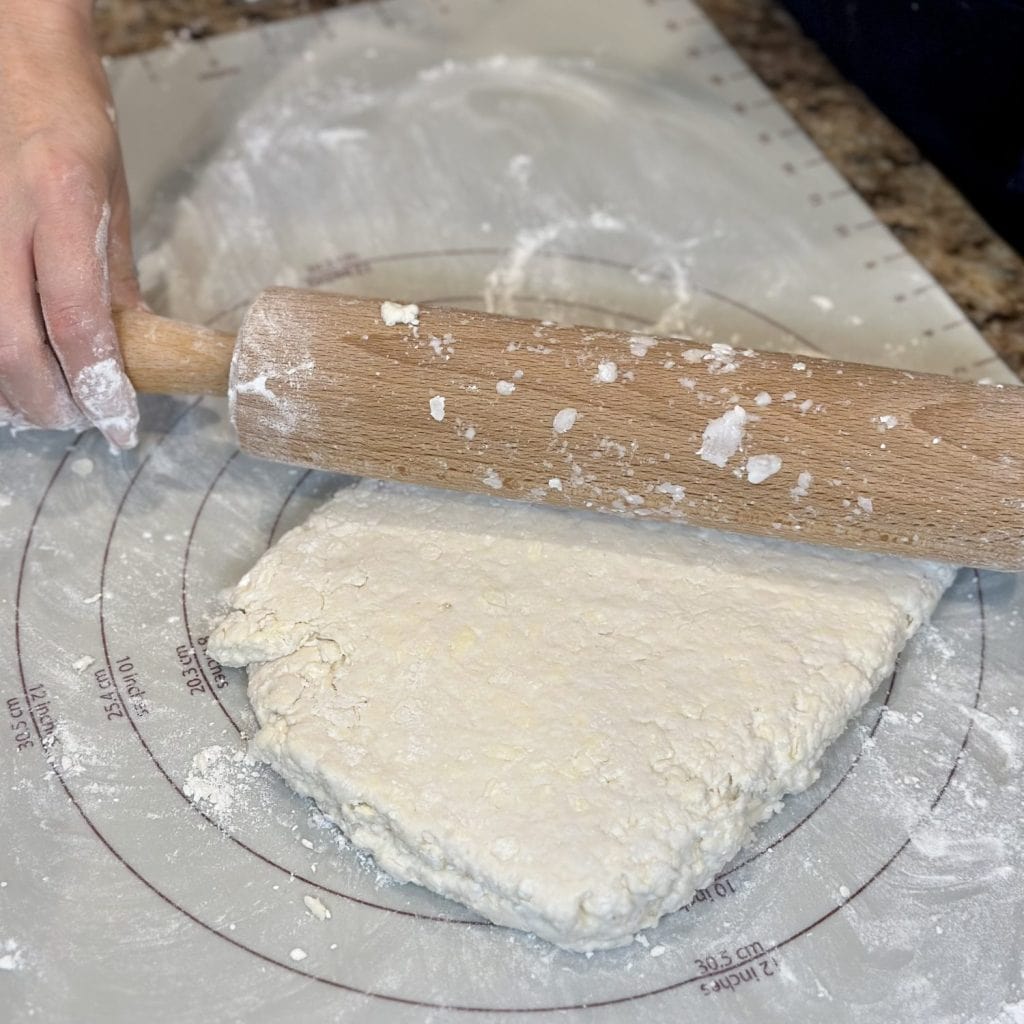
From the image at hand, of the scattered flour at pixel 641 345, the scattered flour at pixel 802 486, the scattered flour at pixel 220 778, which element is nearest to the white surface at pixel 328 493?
the scattered flour at pixel 220 778

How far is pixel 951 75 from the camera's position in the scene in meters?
1.68

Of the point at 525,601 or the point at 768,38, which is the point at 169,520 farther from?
the point at 768,38

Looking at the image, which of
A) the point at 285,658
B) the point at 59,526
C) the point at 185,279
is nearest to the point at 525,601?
the point at 285,658

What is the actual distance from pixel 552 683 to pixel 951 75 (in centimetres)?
116

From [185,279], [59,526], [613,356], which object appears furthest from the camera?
[185,279]

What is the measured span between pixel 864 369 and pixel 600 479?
1.10 ft

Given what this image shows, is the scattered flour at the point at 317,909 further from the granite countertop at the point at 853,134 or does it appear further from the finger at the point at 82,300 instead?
the granite countertop at the point at 853,134

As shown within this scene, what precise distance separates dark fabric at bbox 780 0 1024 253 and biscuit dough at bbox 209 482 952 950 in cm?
80

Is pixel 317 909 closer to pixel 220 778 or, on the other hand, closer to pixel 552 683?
pixel 220 778

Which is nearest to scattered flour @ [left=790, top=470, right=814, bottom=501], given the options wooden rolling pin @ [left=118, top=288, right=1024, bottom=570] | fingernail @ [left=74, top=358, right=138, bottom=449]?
wooden rolling pin @ [left=118, top=288, right=1024, bottom=570]

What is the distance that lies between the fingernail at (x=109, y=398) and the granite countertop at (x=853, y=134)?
998 mm

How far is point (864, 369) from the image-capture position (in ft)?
4.18

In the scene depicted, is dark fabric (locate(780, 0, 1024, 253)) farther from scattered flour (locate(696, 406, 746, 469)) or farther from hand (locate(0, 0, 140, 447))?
hand (locate(0, 0, 140, 447))

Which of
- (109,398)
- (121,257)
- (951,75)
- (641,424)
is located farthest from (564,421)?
(951,75)
